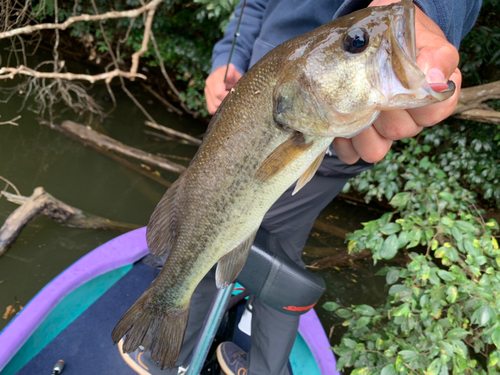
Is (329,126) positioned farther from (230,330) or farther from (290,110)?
(230,330)

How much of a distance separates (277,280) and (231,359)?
0.95 metres

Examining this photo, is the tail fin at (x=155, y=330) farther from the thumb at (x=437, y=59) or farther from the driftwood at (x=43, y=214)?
the driftwood at (x=43, y=214)

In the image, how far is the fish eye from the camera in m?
0.88

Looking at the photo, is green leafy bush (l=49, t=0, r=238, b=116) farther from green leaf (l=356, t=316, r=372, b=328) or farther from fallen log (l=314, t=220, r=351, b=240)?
green leaf (l=356, t=316, r=372, b=328)

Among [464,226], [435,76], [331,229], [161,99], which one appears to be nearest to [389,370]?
[464,226]

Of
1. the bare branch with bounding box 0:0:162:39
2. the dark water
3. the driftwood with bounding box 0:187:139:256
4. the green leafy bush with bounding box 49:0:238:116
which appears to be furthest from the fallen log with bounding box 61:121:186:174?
the green leafy bush with bounding box 49:0:238:116

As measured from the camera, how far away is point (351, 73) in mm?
903

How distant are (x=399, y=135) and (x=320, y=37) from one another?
378 millimetres

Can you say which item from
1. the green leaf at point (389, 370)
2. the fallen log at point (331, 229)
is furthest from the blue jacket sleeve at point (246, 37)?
the fallen log at point (331, 229)

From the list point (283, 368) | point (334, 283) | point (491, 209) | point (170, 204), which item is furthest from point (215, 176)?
point (491, 209)

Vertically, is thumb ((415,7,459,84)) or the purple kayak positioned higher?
thumb ((415,7,459,84))

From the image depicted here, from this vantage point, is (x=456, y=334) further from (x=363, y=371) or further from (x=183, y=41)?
(x=183, y=41)

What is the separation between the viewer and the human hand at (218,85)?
1976 mm

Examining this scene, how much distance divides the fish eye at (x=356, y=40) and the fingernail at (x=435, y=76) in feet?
0.57
